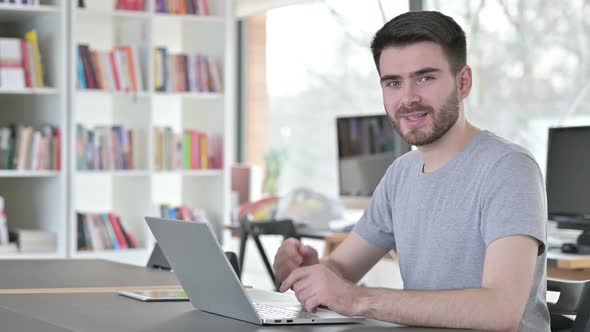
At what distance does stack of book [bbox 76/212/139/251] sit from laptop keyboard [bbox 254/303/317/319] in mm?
3460

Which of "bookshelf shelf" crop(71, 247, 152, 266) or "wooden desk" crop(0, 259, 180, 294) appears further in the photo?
"bookshelf shelf" crop(71, 247, 152, 266)

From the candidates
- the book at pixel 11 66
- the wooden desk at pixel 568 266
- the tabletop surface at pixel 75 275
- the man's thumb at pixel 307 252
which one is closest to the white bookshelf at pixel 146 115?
the book at pixel 11 66

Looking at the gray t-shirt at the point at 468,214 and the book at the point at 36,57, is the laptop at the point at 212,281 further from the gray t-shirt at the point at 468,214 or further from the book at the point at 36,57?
the book at the point at 36,57

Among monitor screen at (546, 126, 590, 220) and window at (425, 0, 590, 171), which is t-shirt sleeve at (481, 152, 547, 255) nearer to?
monitor screen at (546, 126, 590, 220)

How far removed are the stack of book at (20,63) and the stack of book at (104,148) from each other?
344 mm

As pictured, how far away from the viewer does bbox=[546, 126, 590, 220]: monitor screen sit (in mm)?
4078

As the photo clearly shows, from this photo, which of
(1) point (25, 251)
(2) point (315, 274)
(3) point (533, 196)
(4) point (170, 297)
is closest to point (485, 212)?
(3) point (533, 196)

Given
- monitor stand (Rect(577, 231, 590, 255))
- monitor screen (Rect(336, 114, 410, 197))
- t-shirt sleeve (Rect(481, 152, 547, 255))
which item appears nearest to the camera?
t-shirt sleeve (Rect(481, 152, 547, 255))

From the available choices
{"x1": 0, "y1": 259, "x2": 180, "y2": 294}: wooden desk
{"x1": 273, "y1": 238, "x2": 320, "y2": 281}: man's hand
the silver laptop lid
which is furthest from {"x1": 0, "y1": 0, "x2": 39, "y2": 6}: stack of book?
the silver laptop lid

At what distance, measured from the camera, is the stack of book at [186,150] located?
5453 millimetres

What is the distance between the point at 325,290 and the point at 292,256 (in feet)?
1.33

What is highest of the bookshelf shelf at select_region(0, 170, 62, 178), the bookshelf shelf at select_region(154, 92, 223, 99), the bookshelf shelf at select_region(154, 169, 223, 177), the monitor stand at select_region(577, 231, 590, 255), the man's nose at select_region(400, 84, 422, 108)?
the bookshelf shelf at select_region(154, 92, 223, 99)

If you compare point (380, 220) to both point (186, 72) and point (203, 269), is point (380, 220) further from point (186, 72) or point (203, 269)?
point (186, 72)

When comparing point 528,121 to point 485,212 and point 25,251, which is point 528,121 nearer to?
point 25,251
